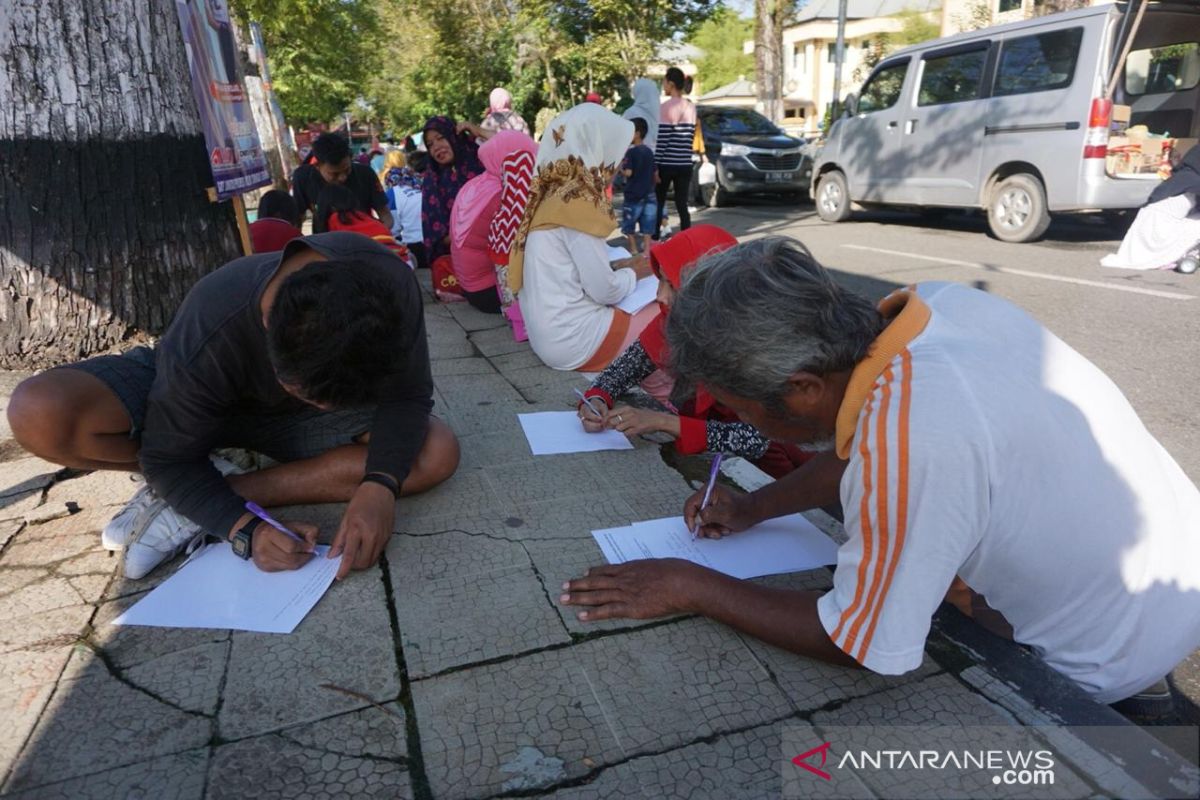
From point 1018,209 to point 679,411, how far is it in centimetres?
615

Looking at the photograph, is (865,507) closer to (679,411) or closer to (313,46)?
(679,411)

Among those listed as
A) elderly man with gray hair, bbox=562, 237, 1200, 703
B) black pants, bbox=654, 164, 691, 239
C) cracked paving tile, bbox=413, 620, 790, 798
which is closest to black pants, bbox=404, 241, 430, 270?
black pants, bbox=654, 164, 691, 239

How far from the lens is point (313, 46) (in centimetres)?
1538

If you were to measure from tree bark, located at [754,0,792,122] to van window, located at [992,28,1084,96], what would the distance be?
28.7 feet

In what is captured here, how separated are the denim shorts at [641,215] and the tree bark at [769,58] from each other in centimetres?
939

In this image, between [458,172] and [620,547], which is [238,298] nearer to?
[620,547]

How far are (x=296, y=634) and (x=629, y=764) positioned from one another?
0.80 meters

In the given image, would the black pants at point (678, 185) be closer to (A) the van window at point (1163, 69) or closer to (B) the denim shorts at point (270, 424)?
(A) the van window at point (1163, 69)

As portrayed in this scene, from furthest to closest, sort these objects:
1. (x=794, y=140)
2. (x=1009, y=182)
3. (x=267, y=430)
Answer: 1. (x=794, y=140)
2. (x=1009, y=182)
3. (x=267, y=430)

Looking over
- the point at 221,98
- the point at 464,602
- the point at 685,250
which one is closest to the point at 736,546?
the point at 464,602

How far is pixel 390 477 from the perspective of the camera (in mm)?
2006

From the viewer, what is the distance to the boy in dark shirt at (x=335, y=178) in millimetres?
5621

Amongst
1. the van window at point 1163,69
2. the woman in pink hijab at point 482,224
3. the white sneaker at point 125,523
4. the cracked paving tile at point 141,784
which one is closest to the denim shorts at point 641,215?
the woman in pink hijab at point 482,224

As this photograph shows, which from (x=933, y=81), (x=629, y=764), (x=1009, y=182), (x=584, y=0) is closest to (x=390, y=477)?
(x=629, y=764)
